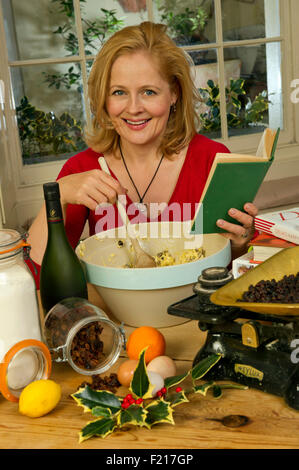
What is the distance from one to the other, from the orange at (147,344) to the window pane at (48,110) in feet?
6.73

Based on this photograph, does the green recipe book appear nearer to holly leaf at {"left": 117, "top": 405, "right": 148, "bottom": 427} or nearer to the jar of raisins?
the jar of raisins

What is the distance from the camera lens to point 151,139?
6.57 feet

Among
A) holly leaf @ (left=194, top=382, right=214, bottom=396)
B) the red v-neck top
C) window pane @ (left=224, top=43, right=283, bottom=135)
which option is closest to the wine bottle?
holly leaf @ (left=194, top=382, right=214, bottom=396)

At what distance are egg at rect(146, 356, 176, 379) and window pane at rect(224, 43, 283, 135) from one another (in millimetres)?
2513

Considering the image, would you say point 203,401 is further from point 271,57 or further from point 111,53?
point 271,57

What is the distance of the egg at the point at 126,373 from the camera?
0.93 m

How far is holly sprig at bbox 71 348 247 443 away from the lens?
0.80 metres

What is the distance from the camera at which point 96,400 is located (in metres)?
0.83

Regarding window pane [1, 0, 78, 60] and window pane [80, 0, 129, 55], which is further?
window pane [80, 0, 129, 55]

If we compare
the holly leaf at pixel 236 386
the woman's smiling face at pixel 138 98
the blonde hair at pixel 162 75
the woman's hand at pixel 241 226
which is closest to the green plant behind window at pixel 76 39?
the blonde hair at pixel 162 75

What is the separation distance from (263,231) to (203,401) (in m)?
0.44

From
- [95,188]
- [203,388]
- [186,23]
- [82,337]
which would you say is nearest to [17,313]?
[82,337]

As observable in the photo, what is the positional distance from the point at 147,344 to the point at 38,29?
7.35 ft
